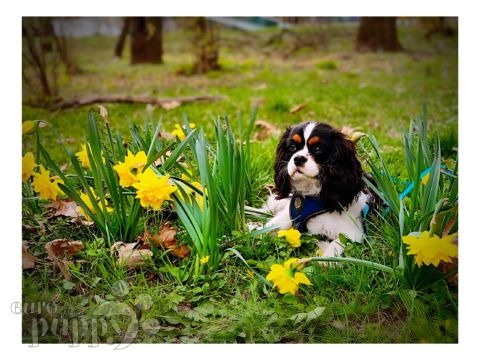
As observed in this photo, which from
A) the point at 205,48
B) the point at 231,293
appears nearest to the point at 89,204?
the point at 231,293

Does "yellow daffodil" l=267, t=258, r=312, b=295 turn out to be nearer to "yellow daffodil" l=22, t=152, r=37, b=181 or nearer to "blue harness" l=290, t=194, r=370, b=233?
"blue harness" l=290, t=194, r=370, b=233

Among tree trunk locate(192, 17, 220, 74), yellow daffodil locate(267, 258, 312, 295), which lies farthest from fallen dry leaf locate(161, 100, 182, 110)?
yellow daffodil locate(267, 258, 312, 295)

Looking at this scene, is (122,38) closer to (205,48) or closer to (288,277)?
(205,48)

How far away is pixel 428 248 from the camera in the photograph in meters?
1.56

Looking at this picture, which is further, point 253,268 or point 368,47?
point 368,47

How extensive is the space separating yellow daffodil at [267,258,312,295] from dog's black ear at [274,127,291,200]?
272 millimetres

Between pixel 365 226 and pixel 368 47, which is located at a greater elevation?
pixel 368 47

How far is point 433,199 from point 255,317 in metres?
0.51

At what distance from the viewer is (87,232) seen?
6.03 ft

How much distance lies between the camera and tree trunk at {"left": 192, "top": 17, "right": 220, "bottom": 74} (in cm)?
460

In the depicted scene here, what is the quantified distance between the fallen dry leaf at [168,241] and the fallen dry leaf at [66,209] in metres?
0.21

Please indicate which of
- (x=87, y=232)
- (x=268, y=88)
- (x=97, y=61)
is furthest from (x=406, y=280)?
(x=97, y=61)

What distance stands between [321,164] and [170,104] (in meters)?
1.81

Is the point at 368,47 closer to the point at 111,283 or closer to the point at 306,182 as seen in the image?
the point at 306,182
